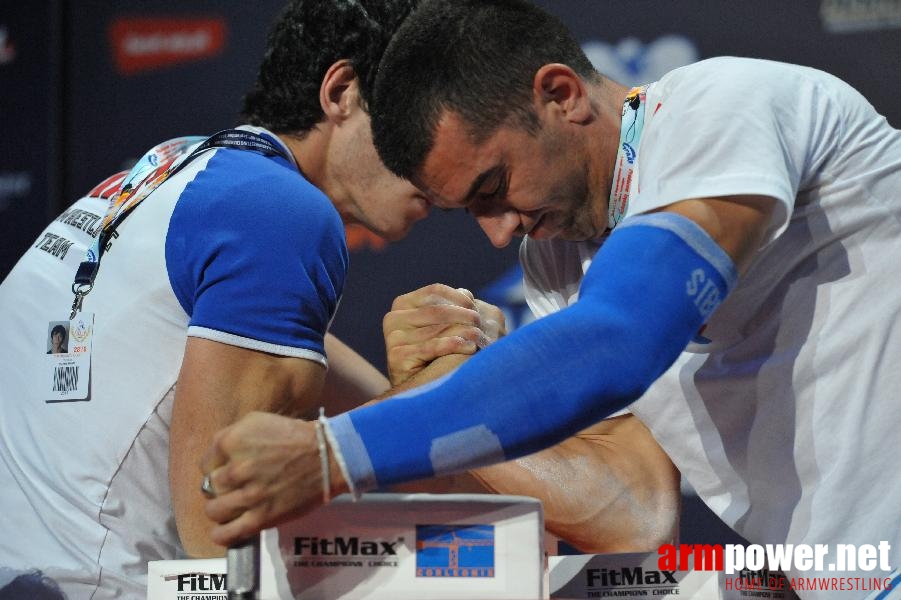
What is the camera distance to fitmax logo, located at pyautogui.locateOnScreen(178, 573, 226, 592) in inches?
46.2

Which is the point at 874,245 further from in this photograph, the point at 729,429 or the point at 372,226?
the point at 372,226

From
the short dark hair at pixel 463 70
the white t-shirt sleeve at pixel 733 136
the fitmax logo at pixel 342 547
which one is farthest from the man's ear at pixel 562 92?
the fitmax logo at pixel 342 547

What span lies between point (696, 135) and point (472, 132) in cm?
31

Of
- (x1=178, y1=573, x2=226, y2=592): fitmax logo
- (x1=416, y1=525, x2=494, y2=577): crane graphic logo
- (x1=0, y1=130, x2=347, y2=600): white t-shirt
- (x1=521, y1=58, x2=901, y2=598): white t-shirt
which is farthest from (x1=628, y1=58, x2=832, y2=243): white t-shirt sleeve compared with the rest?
(x1=178, y1=573, x2=226, y2=592): fitmax logo

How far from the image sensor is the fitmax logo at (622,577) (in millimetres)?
1209

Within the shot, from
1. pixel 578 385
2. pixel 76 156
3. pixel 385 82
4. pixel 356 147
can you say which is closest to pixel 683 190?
pixel 578 385

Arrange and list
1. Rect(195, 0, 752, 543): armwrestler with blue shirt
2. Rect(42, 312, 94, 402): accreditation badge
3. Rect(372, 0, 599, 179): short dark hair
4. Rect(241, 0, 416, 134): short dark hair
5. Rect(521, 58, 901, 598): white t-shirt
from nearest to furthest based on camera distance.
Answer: Rect(195, 0, 752, 543): armwrestler with blue shirt < Rect(521, 58, 901, 598): white t-shirt < Rect(372, 0, 599, 179): short dark hair < Rect(42, 312, 94, 402): accreditation badge < Rect(241, 0, 416, 134): short dark hair

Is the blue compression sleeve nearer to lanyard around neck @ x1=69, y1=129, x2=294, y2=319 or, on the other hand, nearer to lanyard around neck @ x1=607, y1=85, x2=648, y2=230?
lanyard around neck @ x1=607, y1=85, x2=648, y2=230

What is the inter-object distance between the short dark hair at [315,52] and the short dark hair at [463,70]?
36 centimetres

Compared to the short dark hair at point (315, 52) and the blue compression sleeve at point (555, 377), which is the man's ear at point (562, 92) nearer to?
the blue compression sleeve at point (555, 377)

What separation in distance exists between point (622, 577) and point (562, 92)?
599 mm

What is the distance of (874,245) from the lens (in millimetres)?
1347

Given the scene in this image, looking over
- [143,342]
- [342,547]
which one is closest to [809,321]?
[342,547]

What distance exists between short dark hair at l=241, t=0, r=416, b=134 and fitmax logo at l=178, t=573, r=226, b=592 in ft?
2.91
